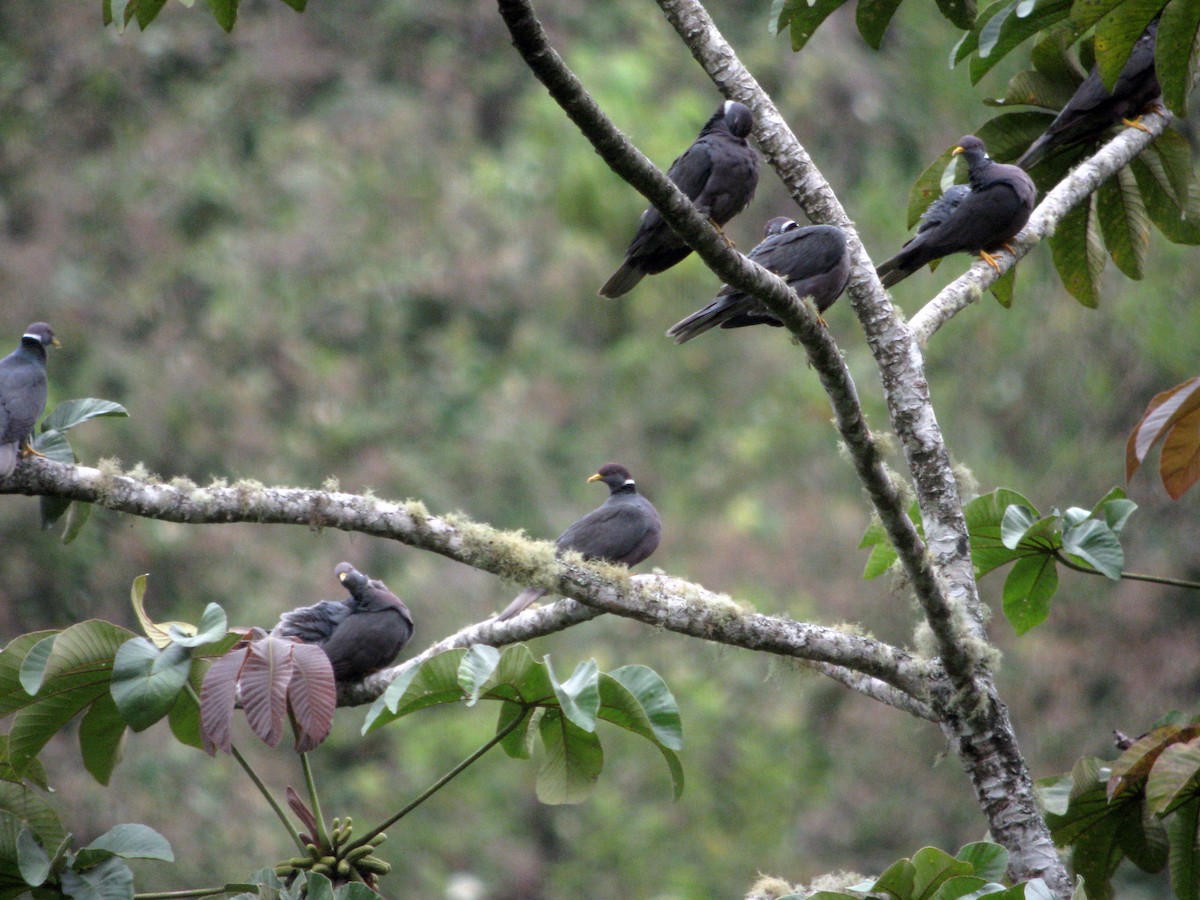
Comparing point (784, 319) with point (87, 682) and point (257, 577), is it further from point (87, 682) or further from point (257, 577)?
point (257, 577)

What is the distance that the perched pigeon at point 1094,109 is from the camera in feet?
14.9

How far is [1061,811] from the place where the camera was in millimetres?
3256

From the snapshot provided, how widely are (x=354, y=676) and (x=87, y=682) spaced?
1.85m

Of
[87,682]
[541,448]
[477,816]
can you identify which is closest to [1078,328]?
[541,448]

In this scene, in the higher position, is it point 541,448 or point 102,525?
point 541,448

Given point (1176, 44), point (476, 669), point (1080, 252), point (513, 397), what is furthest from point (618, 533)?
point (513, 397)

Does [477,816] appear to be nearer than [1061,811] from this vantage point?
No

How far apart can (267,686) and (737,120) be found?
8.90ft

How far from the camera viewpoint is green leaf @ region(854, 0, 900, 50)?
3.63 m

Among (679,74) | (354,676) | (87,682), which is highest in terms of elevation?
(679,74)

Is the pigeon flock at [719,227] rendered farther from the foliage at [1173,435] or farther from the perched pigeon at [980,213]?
the foliage at [1173,435]

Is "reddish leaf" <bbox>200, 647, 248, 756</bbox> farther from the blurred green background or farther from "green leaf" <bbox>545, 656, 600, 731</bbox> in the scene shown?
the blurred green background

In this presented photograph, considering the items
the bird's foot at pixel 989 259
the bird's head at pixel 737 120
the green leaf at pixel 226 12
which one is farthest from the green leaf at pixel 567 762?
the bird's foot at pixel 989 259

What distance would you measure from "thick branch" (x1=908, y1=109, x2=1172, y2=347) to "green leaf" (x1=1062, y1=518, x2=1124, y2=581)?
920mm
